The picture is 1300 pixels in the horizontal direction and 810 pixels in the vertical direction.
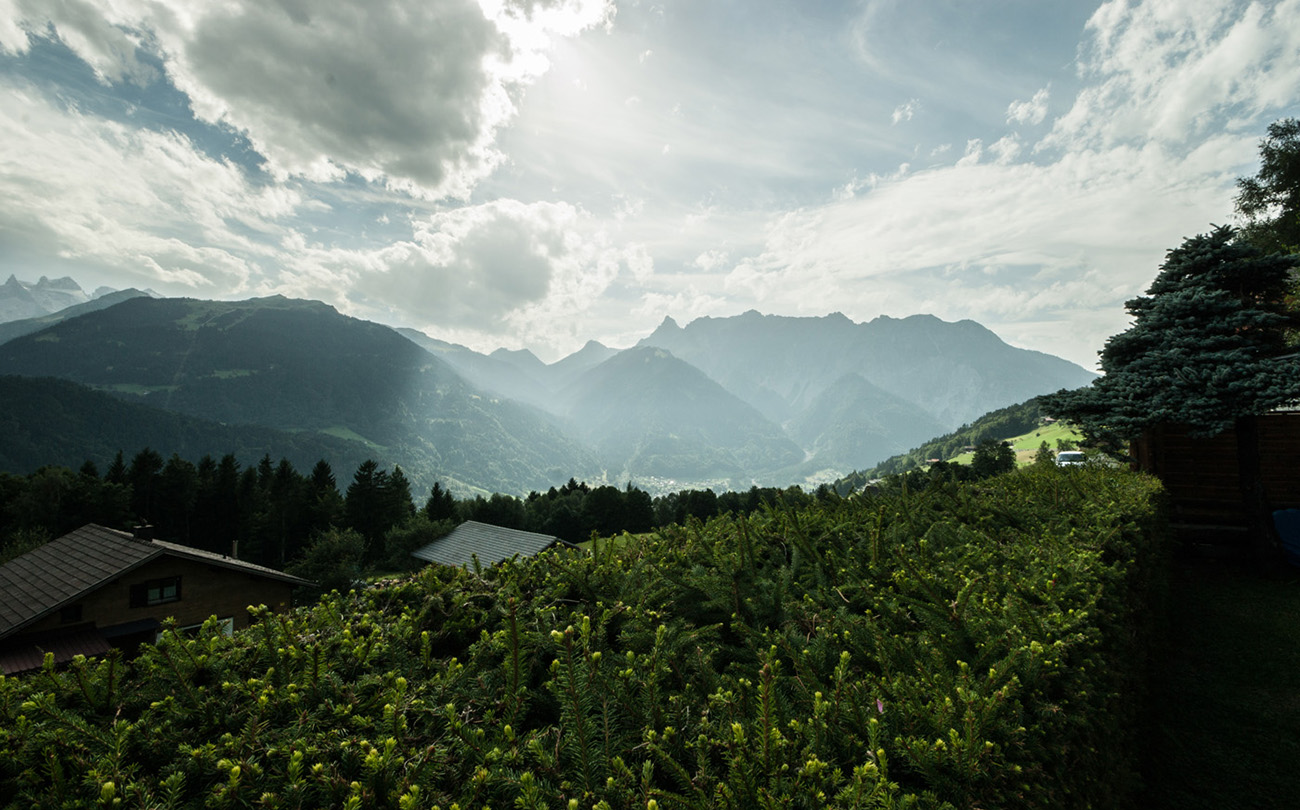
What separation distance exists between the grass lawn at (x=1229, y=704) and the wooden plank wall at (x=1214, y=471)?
2225 mm

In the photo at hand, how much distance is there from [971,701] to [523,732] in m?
1.65

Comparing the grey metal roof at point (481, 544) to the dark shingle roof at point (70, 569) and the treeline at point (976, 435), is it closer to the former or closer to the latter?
the dark shingle roof at point (70, 569)

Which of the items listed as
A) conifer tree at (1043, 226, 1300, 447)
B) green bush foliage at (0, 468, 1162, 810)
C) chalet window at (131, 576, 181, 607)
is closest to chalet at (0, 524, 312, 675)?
chalet window at (131, 576, 181, 607)

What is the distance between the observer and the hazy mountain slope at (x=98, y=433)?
136875mm

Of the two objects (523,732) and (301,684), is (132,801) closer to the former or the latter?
(301,684)

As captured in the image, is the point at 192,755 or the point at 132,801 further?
the point at 192,755

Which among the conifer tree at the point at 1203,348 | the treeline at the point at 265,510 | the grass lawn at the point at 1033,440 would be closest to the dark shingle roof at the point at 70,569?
the treeline at the point at 265,510

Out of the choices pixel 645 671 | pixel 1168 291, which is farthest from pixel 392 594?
pixel 1168 291

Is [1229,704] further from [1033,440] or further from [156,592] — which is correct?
[1033,440]

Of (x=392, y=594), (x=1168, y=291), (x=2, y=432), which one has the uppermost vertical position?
(x=2, y=432)

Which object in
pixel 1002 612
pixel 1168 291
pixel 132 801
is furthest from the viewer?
pixel 1168 291

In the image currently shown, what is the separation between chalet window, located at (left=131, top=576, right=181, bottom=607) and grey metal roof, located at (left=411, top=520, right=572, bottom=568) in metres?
12.5

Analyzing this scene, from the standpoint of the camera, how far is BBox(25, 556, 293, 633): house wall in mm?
18623

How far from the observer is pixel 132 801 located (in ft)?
4.81
